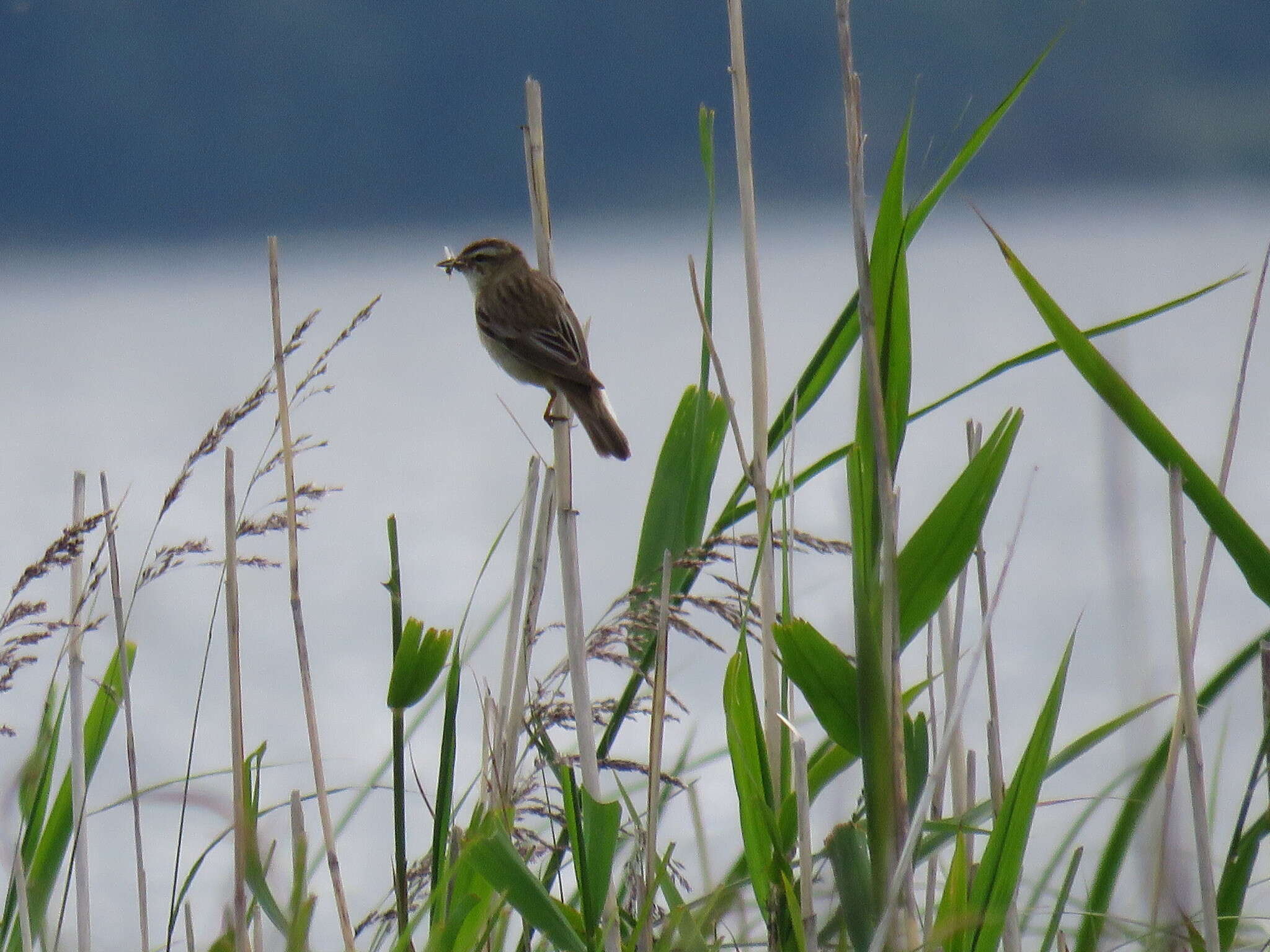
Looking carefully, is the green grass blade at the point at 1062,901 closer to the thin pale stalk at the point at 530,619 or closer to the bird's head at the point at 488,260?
the thin pale stalk at the point at 530,619

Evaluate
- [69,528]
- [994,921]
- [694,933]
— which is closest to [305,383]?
[69,528]

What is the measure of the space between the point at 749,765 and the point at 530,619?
44 centimetres

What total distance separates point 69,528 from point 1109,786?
138 cm

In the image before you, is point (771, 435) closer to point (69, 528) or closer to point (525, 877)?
point (525, 877)

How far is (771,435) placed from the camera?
62.4 inches

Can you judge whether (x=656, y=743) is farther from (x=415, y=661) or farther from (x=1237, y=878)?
(x=1237, y=878)

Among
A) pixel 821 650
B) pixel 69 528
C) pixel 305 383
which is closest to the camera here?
pixel 821 650

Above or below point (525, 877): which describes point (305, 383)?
above

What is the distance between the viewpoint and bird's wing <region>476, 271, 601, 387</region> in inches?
103

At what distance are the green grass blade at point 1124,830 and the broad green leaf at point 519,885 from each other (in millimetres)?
631

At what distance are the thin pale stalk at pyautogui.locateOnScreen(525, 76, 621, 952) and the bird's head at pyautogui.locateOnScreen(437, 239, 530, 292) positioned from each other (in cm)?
162

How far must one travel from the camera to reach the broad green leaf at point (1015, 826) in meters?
1.25

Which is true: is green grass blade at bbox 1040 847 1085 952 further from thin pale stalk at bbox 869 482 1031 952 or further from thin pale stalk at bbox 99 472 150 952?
thin pale stalk at bbox 99 472 150 952

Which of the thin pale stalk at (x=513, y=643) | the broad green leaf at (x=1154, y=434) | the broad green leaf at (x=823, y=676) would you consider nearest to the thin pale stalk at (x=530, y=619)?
the thin pale stalk at (x=513, y=643)
